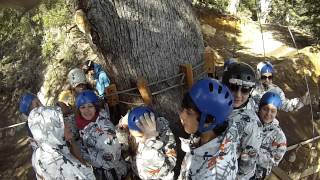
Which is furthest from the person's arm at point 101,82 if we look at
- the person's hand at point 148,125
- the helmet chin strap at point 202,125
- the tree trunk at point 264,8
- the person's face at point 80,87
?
the tree trunk at point 264,8

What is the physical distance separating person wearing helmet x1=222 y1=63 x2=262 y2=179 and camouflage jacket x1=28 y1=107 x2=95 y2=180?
4.56 ft

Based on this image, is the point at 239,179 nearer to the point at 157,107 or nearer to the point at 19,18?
the point at 157,107

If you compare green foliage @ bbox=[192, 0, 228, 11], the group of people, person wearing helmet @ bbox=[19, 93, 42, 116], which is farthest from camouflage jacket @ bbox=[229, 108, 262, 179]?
green foliage @ bbox=[192, 0, 228, 11]

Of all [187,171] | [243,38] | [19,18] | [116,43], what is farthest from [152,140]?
[243,38]

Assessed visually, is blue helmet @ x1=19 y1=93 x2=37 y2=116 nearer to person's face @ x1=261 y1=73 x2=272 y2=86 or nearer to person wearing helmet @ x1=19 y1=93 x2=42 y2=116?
person wearing helmet @ x1=19 y1=93 x2=42 y2=116

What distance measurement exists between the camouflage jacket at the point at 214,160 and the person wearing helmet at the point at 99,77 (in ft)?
4.71

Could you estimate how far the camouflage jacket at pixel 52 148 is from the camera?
317cm

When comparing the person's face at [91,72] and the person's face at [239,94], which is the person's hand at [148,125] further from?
the person's face at [91,72]

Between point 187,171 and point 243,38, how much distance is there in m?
13.4

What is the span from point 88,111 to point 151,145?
886 millimetres

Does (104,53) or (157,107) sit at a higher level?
(104,53)

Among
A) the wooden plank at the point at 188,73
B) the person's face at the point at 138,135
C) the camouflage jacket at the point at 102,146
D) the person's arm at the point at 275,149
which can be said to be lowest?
the person's arm at the point at 275,149

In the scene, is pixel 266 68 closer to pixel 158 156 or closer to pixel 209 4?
pixel 158 156

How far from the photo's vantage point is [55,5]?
14.2 m
